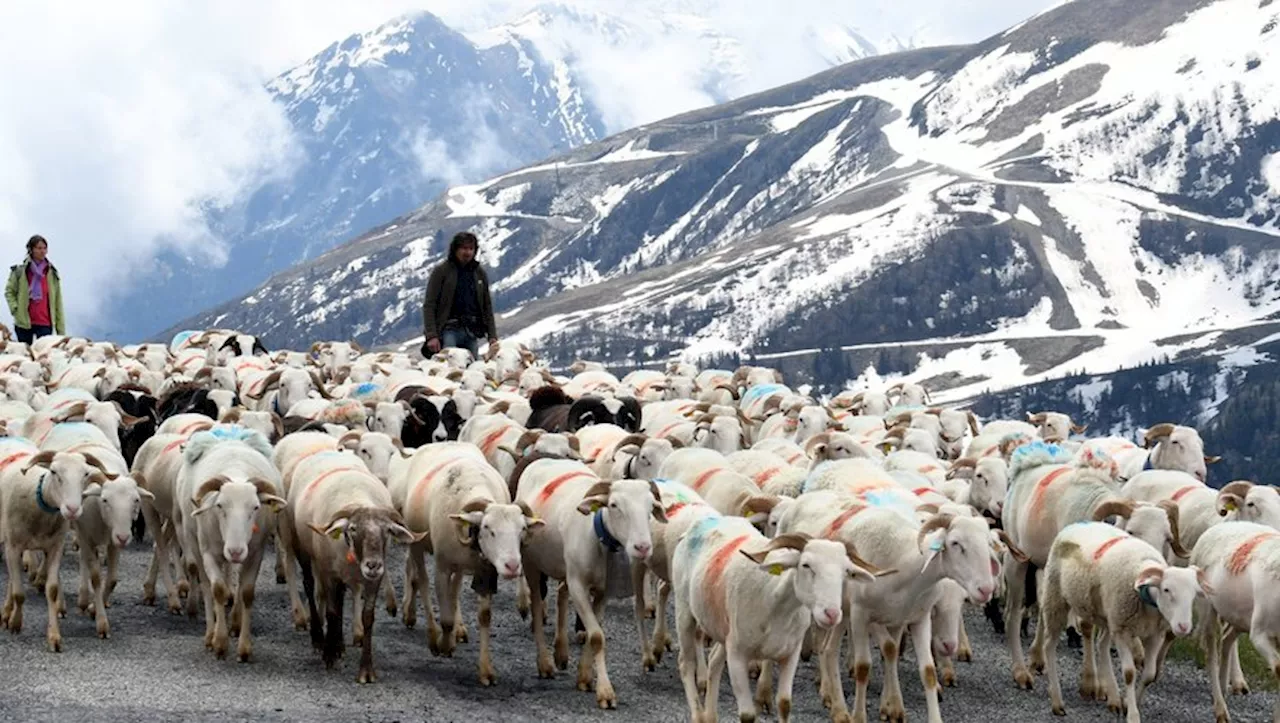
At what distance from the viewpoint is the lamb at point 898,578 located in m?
13.0

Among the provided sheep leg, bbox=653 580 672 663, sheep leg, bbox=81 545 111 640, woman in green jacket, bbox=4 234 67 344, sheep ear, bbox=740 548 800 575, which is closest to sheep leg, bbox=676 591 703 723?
sheep ear, bbox=740 548 800 575

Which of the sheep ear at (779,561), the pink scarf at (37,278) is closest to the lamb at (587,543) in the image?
the sheep ear at (779,561)

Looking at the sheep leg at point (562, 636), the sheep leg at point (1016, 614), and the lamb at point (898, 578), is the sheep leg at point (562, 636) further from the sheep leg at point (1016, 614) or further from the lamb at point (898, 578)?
the sheep leg at point (1016, 614)

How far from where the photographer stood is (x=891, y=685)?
14.2 m

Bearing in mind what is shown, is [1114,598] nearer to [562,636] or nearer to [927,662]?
[927,662]

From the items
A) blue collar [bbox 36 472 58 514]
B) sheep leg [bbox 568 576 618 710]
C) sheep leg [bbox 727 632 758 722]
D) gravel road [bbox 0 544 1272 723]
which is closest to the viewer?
sheep leg [bbox 727 632 758 722]

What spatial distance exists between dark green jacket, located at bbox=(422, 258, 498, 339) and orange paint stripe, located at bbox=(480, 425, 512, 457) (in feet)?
21.9

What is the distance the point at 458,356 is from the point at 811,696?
17.8 metres

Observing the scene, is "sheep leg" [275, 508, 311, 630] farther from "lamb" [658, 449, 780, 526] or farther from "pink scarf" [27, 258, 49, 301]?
"pink scarf" [27, 258, 49, 301]

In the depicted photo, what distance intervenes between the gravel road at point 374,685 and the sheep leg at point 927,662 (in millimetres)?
1271

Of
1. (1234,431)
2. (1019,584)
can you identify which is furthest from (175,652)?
(1234,431)

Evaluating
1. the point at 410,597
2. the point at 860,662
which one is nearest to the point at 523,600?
the point at 410,597

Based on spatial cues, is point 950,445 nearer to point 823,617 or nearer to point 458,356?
point 458,356

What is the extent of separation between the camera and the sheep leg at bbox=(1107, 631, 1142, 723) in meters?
14.0
